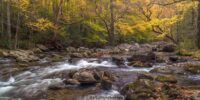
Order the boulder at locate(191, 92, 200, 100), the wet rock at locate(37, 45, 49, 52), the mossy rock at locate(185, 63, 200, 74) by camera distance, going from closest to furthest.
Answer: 1. the boulder at locate(191, 92, 200, 100)
2. the mossy rock at locate(185, 63, 200, 74)
3. the wet rock at locate(37, 45, 49, 52)

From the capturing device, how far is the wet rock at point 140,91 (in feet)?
28.1

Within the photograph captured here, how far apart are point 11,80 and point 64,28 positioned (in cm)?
1763

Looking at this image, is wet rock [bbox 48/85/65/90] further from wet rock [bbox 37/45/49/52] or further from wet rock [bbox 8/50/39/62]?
wet rock [bbox 37/45/49/52]

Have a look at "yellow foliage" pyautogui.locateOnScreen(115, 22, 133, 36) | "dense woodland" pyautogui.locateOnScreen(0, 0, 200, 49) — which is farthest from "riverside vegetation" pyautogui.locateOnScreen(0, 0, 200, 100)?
"yellow foliage" pyautogui.locateOnScreen(115, 22, 133, 36)

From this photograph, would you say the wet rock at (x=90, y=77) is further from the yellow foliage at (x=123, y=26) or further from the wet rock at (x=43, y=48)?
the yellow foliage at (x=123, y=26)

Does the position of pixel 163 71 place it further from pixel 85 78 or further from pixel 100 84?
pixel 85 78

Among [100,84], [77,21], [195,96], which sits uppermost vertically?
[77,21]

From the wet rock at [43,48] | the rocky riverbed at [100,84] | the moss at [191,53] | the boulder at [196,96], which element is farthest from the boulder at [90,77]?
the wet rock at [43,48]

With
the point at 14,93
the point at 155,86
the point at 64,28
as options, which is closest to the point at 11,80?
the point at 14,93

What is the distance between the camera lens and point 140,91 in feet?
29.1

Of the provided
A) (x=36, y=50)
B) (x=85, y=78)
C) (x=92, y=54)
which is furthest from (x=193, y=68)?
(x=36, y=50)

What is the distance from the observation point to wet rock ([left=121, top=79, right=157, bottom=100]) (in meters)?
8.58

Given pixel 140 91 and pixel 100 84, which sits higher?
pixel 140 91

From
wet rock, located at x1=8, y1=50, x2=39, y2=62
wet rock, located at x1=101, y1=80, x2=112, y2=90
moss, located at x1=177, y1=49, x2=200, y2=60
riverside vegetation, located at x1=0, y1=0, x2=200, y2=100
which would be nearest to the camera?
riverside vegetation, located at x1=0, y1=0, x2=200, y2=100
